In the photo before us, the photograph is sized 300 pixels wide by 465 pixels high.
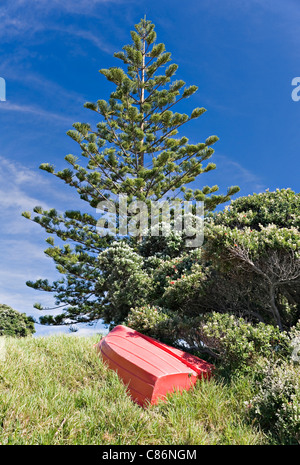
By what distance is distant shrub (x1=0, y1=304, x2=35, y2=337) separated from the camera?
8.80 meters

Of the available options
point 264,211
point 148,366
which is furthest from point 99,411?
point 264,211

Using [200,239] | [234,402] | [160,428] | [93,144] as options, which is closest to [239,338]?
[234,402]

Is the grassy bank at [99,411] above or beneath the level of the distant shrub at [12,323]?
above

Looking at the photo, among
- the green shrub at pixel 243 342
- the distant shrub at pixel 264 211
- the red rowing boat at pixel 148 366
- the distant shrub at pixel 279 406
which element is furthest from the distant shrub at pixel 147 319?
the distant shrub at pixel 279 406

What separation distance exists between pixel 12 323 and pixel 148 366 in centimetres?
617

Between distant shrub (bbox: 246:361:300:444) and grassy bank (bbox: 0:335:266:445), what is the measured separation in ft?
0.52

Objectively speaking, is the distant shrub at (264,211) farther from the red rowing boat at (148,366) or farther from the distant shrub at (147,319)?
the red rowing boat at (148,366)

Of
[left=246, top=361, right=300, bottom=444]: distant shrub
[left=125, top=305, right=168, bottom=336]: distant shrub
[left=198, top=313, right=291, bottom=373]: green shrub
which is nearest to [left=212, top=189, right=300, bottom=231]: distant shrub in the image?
[left=198, top=313, right=291, bottom=373]: green shrub

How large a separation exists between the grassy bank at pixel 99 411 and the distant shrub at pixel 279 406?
16cm

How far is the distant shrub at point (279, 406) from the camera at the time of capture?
3.11 m

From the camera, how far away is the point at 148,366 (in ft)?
13.3

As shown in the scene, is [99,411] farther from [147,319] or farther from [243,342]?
[147,319]

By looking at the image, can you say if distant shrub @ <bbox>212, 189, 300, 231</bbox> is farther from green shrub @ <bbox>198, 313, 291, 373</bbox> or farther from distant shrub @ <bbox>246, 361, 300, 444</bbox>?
distant shrub @ <bbox>246, 361, 300, 444</bbox>
